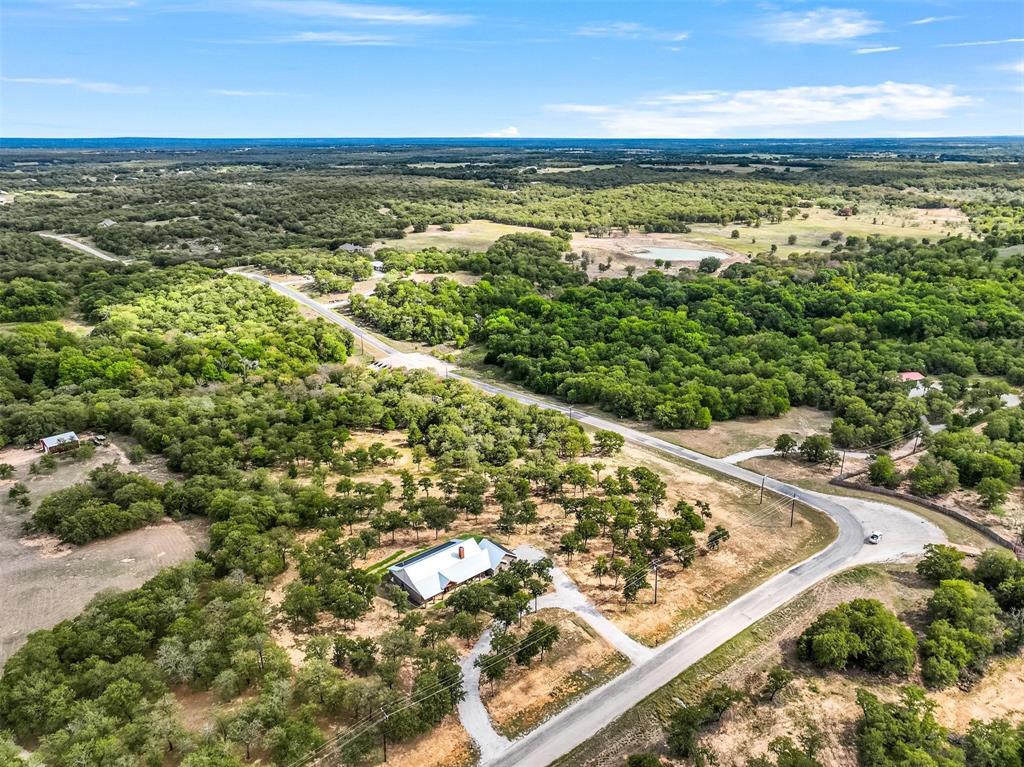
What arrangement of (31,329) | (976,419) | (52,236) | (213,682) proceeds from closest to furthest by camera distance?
→ (213,682), (976,419), (31,329), (52,236)

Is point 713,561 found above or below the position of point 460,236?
below

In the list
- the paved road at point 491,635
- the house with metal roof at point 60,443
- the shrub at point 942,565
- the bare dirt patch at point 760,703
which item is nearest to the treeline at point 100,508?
the house with metal roof at point 60,443

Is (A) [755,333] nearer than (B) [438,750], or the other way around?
(B) [438,750]

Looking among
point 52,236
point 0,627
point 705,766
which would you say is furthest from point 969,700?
point 52,236

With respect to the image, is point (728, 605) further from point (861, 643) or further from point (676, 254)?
point (676, 254)

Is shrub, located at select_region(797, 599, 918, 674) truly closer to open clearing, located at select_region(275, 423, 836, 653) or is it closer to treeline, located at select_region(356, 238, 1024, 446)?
open clearing, located at select_region(275, 423, 836, 653)

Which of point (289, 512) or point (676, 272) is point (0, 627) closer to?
point (289, 512)

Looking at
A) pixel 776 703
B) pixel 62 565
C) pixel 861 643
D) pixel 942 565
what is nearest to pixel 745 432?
pixel 942 565
